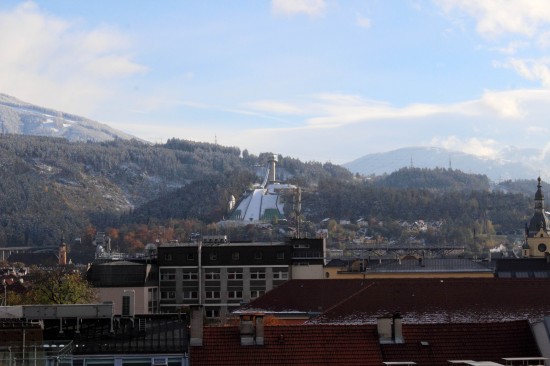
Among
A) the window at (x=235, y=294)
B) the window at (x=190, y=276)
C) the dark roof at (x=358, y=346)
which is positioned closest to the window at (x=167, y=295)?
the window at (x=190, y=276)

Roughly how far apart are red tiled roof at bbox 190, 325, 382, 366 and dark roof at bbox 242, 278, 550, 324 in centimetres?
1577

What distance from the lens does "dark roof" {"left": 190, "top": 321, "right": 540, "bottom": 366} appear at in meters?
40.6

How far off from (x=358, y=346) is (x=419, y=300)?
84.1 feet

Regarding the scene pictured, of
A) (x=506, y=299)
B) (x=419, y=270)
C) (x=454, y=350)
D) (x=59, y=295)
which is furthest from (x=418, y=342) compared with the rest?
(x=419, y=270)

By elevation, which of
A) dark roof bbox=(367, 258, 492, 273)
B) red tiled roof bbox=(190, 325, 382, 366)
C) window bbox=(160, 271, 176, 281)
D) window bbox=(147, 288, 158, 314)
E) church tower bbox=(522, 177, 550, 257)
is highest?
church tower bbox=(522, 177, 550, 257)

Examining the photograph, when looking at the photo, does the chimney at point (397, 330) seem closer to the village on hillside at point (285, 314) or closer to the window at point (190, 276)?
the village on hillside at point (285, 314)

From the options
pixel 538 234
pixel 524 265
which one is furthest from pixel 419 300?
pixel 538 234

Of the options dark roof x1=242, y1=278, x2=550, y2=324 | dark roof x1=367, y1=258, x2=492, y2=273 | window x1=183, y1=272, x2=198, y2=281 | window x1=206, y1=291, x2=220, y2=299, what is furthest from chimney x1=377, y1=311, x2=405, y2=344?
window x1=183, y1=272, x2=198, y2=281

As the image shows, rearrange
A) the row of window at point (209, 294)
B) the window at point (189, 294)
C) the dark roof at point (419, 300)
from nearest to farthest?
1. the dark roof at point (419, 300)
2. the window at point (189, 294)
3. the row of window at point (209, 294)

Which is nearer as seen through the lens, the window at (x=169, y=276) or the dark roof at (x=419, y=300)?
the dark roof at (x=419, y=300)

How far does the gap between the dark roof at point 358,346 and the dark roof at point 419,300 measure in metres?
14.9

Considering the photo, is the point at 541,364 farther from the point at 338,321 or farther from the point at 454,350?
the point at 338,321

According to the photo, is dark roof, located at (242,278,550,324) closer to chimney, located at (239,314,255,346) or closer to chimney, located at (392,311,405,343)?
chimney, located at (392,311,405,343)

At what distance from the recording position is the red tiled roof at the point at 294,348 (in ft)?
133
